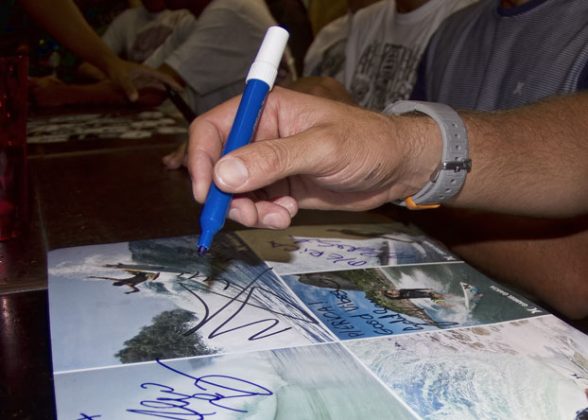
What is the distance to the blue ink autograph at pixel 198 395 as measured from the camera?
36 centimetres

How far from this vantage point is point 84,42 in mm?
1662

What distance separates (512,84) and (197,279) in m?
0.62

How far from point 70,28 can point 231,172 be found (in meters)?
1.37

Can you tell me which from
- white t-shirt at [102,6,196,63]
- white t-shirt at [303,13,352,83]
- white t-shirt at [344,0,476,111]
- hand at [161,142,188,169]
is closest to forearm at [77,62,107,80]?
white t-shirt at [102,6,196,63]

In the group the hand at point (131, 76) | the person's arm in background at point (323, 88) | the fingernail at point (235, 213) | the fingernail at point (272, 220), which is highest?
the person's arm in background at point (323, 88)

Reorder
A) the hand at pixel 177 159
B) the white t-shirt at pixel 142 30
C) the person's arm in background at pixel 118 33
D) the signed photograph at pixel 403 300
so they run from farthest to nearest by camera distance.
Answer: the person's arm in background at pixel 118 33 < the white t-shirt at pixel 142 30 < the hand at pixel 177 159 < the signed photograph at pixel 403 300

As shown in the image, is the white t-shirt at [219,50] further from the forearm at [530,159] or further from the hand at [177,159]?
the forearm at [530,159]

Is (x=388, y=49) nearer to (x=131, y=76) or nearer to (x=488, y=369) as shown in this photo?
(x=131, y=76)

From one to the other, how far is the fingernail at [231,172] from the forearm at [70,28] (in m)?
1.24

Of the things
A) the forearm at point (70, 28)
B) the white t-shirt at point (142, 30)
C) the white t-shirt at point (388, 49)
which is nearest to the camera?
the white t-shirt at point (388, 49)

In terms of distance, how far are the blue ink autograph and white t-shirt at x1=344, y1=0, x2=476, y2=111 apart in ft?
3.26

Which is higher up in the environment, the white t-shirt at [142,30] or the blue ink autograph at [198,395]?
the white t-shirt at [142,30]

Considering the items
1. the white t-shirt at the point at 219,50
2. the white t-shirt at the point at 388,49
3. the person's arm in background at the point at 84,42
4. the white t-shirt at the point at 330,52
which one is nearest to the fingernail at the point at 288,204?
the white t-shirt at the point at 388,49
